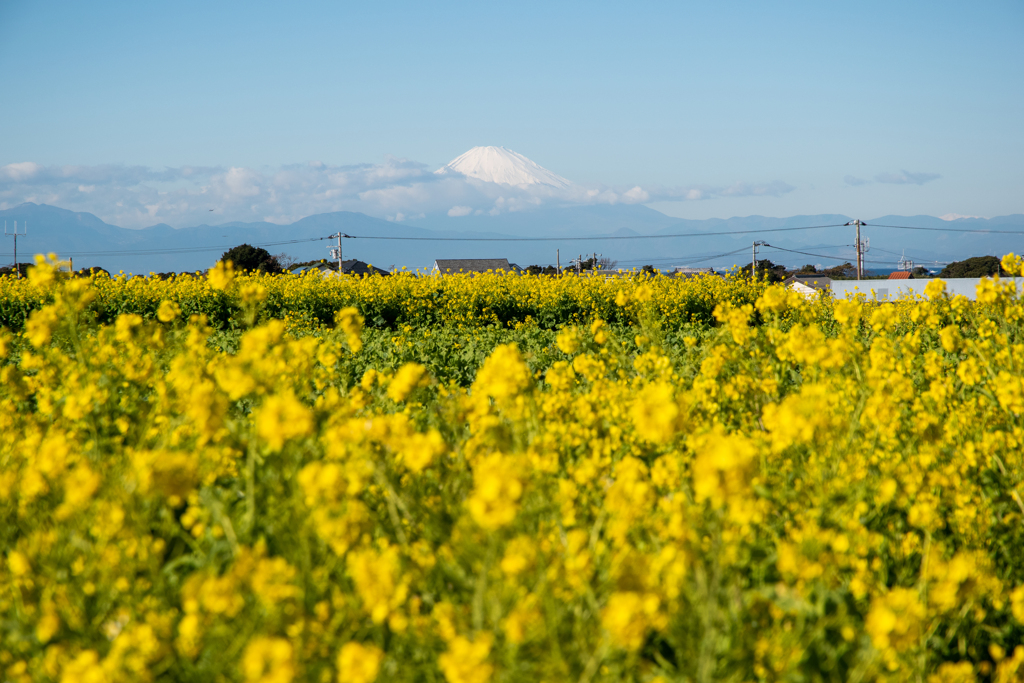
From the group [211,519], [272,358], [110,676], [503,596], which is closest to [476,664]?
[503,596]

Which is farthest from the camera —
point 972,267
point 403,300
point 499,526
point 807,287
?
point 972,267

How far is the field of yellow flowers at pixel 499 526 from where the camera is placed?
54.9 inches

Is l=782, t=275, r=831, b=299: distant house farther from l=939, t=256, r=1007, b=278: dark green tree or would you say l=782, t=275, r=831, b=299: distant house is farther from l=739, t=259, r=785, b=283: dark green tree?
l=939, t=256, r=1007, b=278: dark green tree

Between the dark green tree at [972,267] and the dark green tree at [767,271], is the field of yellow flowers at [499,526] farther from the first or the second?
the dark green tree at [972,267]

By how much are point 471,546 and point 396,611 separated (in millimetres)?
227

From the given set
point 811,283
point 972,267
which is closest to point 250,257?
point 811,283

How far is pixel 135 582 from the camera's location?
1.64 meters

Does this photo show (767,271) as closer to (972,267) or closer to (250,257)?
(250,257)

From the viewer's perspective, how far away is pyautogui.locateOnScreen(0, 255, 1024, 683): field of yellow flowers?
4.58 ft

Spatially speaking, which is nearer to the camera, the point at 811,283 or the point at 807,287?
the point at 807,287

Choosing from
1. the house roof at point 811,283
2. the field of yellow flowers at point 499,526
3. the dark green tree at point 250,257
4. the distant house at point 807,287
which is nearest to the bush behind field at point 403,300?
the distant house at point 807,287

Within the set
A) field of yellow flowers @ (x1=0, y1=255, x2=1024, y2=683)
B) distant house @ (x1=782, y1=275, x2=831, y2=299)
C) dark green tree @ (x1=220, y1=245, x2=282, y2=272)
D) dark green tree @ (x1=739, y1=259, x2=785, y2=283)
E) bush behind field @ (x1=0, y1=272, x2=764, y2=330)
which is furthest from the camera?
dark green tree @ (x1=220, y1=245, x2=282, y2=272)

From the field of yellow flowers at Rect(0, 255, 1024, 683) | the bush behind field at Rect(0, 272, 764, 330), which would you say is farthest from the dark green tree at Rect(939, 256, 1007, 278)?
the field of yellow flowers at Rect(0, 255, 1024, 683)

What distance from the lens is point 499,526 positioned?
1390 mm
